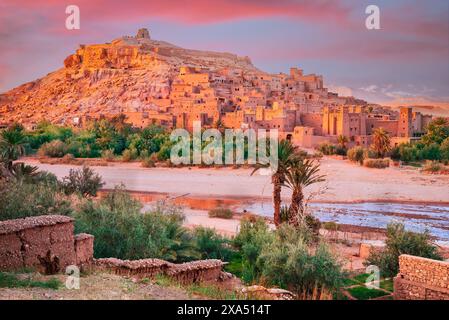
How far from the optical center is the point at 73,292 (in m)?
6.09

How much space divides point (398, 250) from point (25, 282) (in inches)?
285

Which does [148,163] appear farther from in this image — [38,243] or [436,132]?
[38,243]

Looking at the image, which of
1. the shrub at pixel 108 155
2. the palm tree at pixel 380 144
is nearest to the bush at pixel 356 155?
the palm tree at pixel 380 144

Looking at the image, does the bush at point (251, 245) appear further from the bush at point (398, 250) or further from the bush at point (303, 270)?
the bush at point (398, 250)

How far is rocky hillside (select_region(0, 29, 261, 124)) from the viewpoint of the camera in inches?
2484

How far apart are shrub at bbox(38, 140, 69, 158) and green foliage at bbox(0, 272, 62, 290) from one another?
3212cm

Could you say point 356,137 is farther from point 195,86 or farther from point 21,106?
point 21,106

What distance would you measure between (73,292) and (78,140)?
35.8 meters

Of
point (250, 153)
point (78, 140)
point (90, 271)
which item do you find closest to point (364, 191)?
point (250, 153)

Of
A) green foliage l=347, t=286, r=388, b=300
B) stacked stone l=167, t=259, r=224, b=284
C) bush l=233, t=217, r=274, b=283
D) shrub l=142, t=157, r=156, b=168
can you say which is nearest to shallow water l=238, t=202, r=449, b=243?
bush l=233, t=217, r=274, b=283

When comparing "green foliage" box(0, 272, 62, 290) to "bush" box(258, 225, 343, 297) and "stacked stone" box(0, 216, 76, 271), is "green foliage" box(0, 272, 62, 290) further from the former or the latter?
"bush" box(258, 225, 343, 297)

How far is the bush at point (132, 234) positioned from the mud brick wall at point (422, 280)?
12.9 feet

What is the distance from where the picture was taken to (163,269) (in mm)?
8398

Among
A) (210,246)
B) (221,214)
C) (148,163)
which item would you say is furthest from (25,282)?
(148,163)
